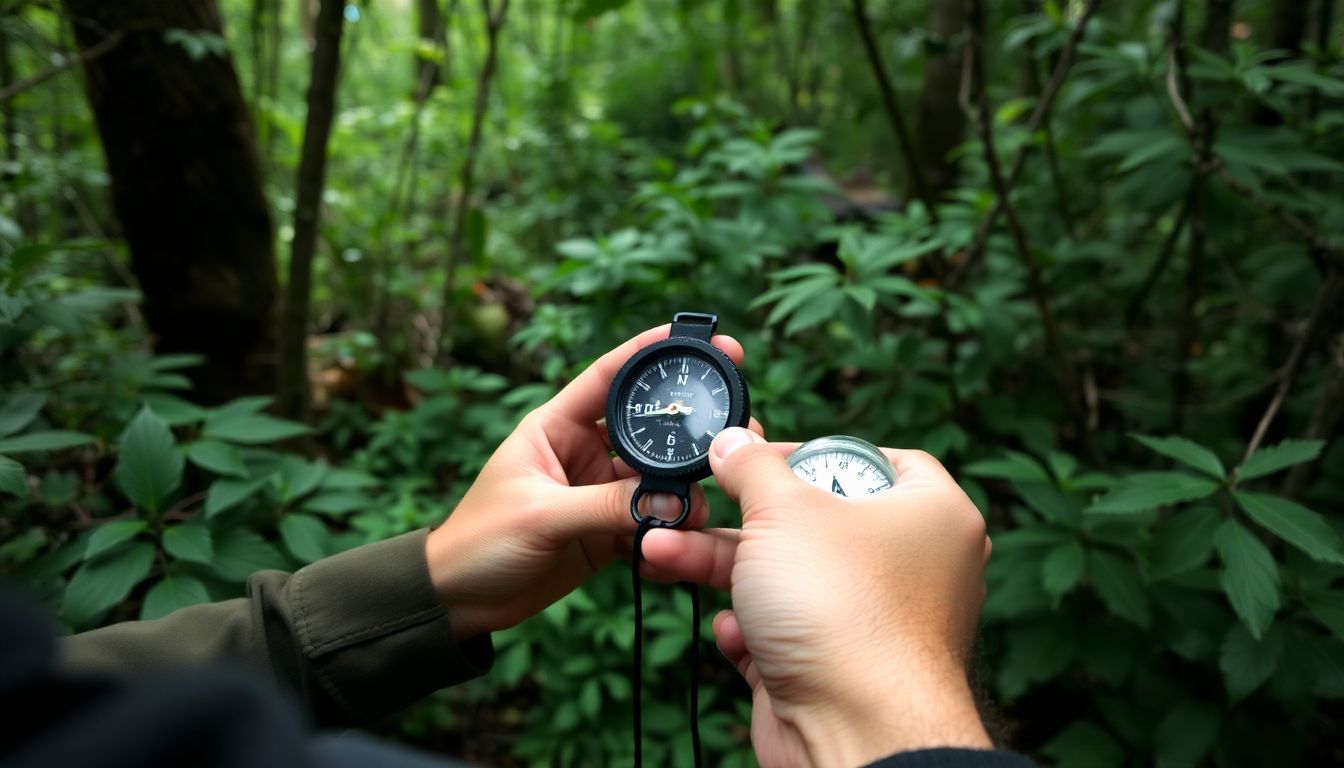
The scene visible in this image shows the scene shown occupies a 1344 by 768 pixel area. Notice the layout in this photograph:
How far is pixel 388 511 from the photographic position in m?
2.39

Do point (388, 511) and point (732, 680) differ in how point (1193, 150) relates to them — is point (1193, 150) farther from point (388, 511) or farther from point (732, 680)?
point (388, 511)

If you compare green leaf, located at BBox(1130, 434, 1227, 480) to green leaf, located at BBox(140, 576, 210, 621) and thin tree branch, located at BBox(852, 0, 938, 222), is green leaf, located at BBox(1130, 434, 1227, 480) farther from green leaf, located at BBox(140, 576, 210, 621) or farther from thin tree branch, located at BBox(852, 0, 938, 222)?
green leaf, located at BBox(140, 576, 210, 621)

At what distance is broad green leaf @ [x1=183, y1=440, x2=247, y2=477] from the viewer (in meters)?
1.83

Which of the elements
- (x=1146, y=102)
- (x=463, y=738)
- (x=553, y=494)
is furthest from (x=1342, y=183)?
(x=463, y=738)

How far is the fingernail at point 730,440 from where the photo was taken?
141cm

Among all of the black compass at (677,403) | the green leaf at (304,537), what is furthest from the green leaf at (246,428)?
the black compass at (677,403)

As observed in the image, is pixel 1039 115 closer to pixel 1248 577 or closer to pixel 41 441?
pixel 1248 577

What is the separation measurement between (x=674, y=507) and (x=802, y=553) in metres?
0.33

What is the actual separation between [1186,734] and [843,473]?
4.87ft

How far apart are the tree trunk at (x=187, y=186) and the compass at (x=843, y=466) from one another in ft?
8.07

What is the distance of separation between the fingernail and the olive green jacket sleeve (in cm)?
65

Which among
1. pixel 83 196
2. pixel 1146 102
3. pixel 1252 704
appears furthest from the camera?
pixel 83 196

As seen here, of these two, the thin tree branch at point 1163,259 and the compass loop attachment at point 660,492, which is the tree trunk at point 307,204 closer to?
the compass loop attachment at point 660,492

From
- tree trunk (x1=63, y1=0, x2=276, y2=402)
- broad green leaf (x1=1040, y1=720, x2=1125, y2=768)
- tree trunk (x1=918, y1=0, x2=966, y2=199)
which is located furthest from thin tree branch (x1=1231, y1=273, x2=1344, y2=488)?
tree trunk (x1=63, y1=0, x2=276, y2=402)
